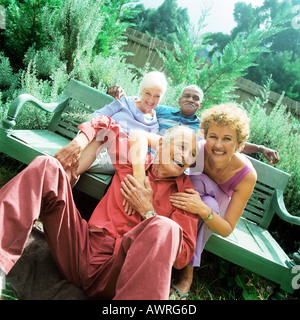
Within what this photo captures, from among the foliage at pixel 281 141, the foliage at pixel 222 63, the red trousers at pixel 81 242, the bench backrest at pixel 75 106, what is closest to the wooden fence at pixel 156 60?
the foliage at pixel 222 63

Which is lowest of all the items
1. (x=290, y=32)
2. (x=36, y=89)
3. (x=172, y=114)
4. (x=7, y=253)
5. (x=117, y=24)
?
(x=7, y=253)

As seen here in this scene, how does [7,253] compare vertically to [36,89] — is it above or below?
below

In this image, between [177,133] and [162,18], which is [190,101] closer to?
[177,133]

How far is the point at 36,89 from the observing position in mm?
3268

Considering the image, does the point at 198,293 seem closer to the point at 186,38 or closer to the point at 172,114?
the point at 172,114

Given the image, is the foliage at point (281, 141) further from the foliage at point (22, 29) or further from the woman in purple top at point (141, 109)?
the foliage at point (22, 29)

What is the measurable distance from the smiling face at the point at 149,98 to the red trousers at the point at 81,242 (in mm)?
1506

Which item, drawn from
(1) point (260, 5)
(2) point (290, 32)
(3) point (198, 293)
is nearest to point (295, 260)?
(3) point (198, 293)

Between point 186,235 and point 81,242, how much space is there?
622 millimetres

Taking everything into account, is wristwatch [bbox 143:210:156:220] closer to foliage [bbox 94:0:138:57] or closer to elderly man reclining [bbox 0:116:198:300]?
elderly man reclining [bbox 0:116:198:300]

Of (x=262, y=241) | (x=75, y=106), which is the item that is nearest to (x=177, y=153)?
(x=262, y=241)

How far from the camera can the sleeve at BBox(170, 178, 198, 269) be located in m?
1.49

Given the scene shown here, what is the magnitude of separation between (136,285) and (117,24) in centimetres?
518
